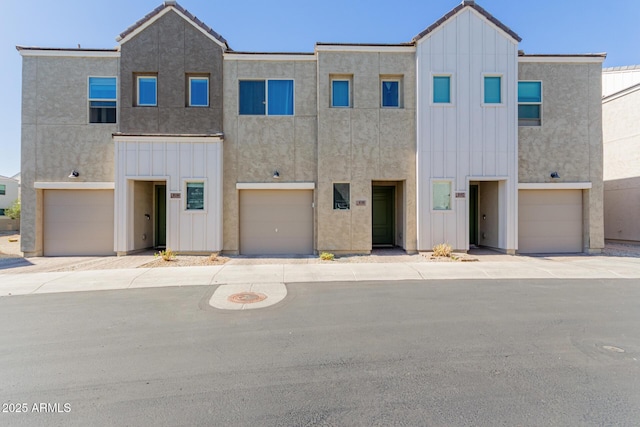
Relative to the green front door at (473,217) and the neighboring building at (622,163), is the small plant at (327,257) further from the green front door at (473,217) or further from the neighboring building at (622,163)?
the neighboring building at (622,163)

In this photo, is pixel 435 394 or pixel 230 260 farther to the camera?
pixel 230 260

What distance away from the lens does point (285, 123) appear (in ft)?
39.5

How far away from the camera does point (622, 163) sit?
15.8m

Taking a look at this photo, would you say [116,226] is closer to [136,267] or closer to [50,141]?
[136,267]

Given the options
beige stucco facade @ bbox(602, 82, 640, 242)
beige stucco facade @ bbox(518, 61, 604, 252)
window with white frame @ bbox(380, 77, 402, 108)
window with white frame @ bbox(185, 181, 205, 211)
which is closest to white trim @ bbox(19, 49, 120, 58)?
window with white frame @ bbox(185, 181, 205, 211)

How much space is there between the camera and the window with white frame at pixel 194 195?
1169 cm

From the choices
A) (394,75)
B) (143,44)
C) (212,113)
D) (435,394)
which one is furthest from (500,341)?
(143,44)

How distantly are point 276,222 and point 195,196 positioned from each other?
3082 millimetres

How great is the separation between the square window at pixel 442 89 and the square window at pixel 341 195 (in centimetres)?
464

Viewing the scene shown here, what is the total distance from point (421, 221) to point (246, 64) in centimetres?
871

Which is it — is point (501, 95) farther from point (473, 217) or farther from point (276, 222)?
point (276, 222)

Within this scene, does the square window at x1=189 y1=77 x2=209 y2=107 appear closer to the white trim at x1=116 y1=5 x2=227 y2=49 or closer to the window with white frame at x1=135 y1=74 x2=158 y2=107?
the window with white frame at x1=135 y1=74 x2=158 y2=107

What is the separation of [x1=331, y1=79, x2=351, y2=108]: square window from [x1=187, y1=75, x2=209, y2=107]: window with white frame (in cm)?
476

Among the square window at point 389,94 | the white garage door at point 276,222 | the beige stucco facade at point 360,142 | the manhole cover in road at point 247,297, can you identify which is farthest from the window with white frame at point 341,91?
the manhole cover in road at point 247,297
